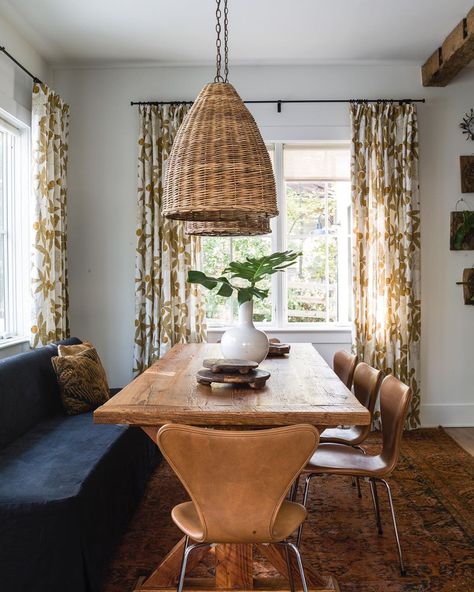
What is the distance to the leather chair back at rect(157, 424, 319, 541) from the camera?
5.16 ft

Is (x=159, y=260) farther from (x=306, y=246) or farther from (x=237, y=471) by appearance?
(x=237, y=471)

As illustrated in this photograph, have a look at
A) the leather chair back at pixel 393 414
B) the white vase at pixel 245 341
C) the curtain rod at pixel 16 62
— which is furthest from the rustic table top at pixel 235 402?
the curtain rod at pixel 16 62

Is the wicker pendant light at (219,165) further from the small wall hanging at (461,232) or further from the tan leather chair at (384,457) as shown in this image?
the small wall hanging at (461,232)

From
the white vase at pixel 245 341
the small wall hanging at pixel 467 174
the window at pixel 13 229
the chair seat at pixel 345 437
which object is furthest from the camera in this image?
the small wall hanging at pixel 467 174

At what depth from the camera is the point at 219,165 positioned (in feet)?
7.20

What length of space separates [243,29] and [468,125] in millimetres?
2098

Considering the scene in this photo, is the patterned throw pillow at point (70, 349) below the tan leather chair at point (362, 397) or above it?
above

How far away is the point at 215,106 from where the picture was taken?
231cm

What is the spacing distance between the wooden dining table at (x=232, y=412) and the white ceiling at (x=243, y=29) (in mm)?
2577

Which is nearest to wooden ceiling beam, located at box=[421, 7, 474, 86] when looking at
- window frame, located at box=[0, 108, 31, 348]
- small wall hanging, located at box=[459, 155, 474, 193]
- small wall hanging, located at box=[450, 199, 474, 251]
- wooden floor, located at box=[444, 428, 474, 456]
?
small wall hanging, located at box=[459, 155, 474, 193]

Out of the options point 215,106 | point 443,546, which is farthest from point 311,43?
point 443,546

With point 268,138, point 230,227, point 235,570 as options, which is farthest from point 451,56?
point 235,570

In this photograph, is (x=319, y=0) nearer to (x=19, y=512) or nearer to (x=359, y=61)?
(x=359, y=61)

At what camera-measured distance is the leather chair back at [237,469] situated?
157cm
